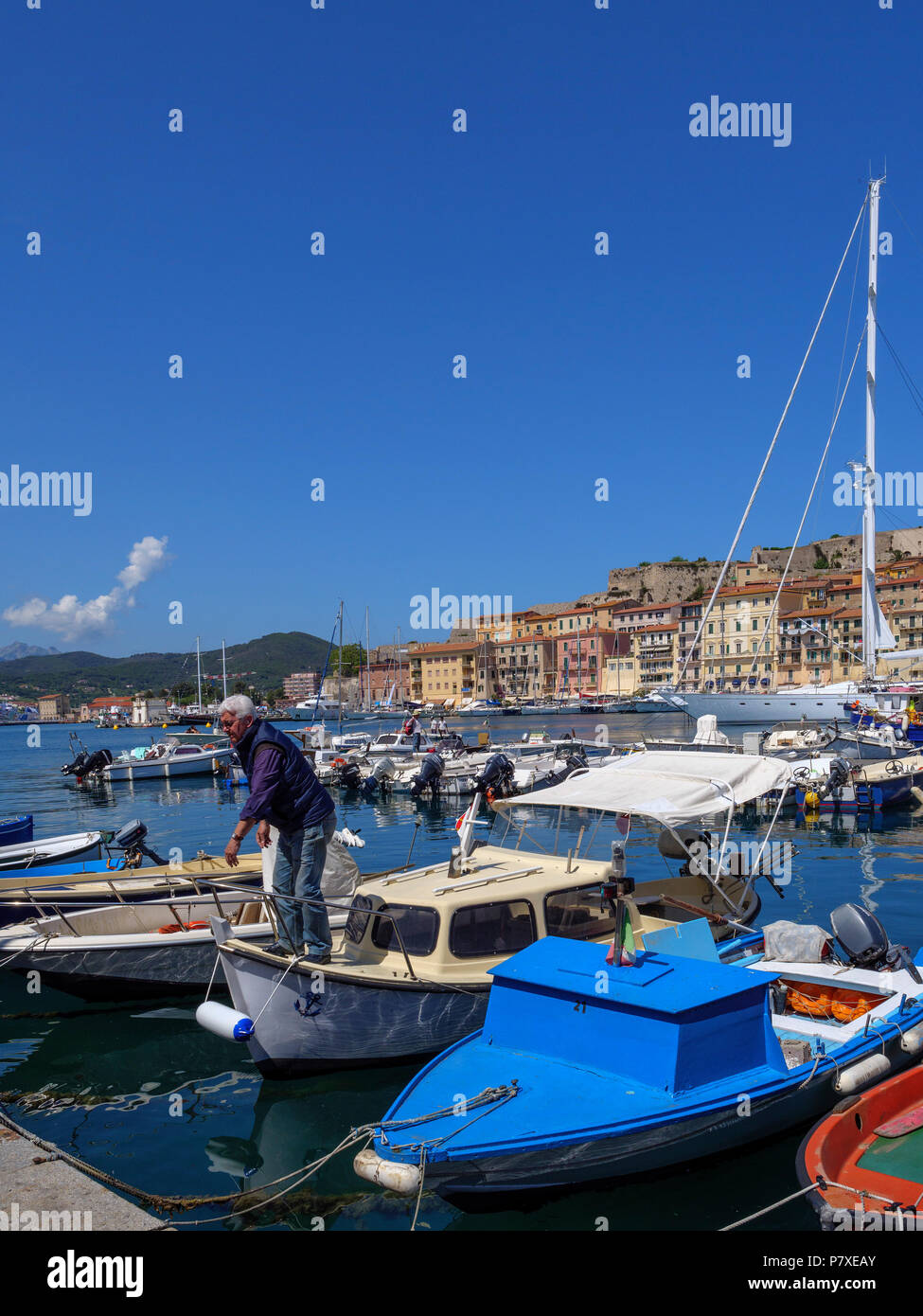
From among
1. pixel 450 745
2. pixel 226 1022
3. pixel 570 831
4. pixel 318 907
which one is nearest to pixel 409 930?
pixel 318 907

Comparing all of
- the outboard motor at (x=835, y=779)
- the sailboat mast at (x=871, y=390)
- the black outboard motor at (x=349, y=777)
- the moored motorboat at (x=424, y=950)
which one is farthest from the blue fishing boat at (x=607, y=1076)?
the sailboat mast at (x=871, y=390)

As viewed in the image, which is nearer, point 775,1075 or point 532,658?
point 775,1075

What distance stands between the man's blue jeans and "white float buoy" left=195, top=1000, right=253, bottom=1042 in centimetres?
87

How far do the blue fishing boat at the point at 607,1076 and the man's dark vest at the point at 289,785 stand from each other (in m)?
2.56

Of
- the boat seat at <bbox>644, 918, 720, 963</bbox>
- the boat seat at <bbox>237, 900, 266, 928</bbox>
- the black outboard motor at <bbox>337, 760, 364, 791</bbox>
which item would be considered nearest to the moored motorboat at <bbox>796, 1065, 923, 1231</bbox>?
the boat seat at <bbox>644, 918, 720, 963</bbox>

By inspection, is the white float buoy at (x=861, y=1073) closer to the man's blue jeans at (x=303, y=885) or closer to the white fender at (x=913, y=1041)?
the white fender at (x=913, y=1041)

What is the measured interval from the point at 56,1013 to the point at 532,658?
148 metres

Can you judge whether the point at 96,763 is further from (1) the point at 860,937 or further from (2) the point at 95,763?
(1) the point at 860,937

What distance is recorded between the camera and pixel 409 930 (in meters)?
8.98

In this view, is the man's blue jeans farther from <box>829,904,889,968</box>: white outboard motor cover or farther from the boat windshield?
<box>829,904,889,968</box>: white outboard motor cover
